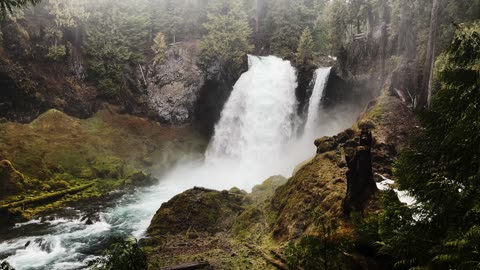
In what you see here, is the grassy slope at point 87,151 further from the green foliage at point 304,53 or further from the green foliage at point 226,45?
the green foliage at point 304,53

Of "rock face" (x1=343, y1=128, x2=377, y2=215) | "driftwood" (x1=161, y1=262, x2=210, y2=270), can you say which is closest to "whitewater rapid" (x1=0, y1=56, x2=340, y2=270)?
"driftwood" (x1=161, y1=262, x2=210, y2=270)

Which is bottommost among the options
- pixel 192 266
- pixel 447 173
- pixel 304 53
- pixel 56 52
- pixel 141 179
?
pixel 141 179

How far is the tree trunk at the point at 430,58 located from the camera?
20250mm

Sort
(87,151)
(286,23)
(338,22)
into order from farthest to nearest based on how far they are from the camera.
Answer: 1. (286,23)
2. (338,22)
3. (87,151)

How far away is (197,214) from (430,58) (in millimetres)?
16757

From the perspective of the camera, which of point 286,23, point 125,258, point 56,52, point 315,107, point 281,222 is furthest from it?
point 286,23

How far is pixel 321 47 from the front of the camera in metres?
52.5

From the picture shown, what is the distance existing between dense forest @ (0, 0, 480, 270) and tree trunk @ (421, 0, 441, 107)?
0.10 m

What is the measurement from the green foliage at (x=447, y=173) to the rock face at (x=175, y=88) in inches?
1353

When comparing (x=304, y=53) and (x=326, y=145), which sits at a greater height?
(x=304, y=53)

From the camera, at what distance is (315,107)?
3378cm

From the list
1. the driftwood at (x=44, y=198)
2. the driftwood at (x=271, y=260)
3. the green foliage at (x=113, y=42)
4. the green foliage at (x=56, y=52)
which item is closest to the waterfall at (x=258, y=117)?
the green foliage at (x=113, y=42)

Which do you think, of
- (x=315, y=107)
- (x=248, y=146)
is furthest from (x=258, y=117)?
Answer: (x=315, y=107)

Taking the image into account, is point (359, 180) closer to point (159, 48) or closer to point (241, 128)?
point (241, 128)
